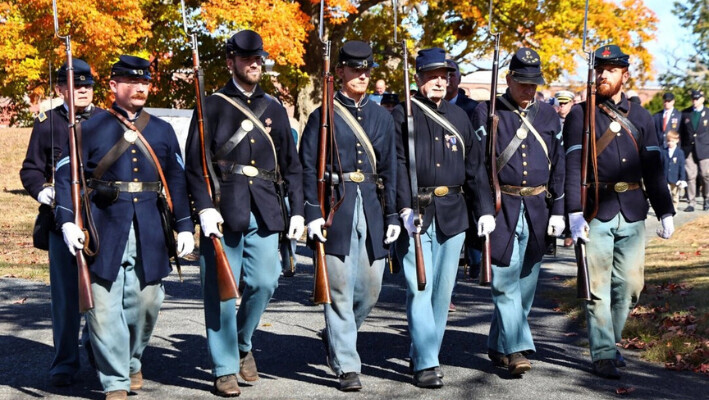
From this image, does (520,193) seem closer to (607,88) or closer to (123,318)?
(607,88)

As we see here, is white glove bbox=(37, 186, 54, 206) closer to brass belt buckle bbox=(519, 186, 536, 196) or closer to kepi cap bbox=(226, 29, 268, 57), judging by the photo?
kepi cap bbox=(226, 29, 268, 57)

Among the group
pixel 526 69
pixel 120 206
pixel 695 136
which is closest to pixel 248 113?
pixel 120 206

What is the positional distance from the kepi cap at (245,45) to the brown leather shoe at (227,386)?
77.5 inches

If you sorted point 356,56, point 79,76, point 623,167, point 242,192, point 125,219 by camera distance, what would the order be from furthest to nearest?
point 623,167
point 79,76
point 356,56
point 242,192
point 125,219

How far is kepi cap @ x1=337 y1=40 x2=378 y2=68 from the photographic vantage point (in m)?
6.88

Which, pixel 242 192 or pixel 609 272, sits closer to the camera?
pixel 242 192

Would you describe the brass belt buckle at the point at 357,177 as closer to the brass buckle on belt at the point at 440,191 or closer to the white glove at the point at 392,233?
the white glove at the point at 392,233

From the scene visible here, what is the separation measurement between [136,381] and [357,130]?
2075 mm

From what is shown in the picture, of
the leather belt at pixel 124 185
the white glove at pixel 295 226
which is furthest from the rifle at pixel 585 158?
the leather belt at pixel 124 185

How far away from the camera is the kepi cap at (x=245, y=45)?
22.0 feet

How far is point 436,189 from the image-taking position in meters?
7.14

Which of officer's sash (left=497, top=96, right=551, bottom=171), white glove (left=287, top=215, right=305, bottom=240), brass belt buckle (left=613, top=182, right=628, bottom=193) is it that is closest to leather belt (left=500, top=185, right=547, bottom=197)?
officer's sash (left=497, top=96, right=551, bottom=171)

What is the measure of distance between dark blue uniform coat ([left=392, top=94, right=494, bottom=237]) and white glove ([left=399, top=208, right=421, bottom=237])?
4 centimetres

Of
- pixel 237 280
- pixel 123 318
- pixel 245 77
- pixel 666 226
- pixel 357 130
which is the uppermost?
pixel 245 77
